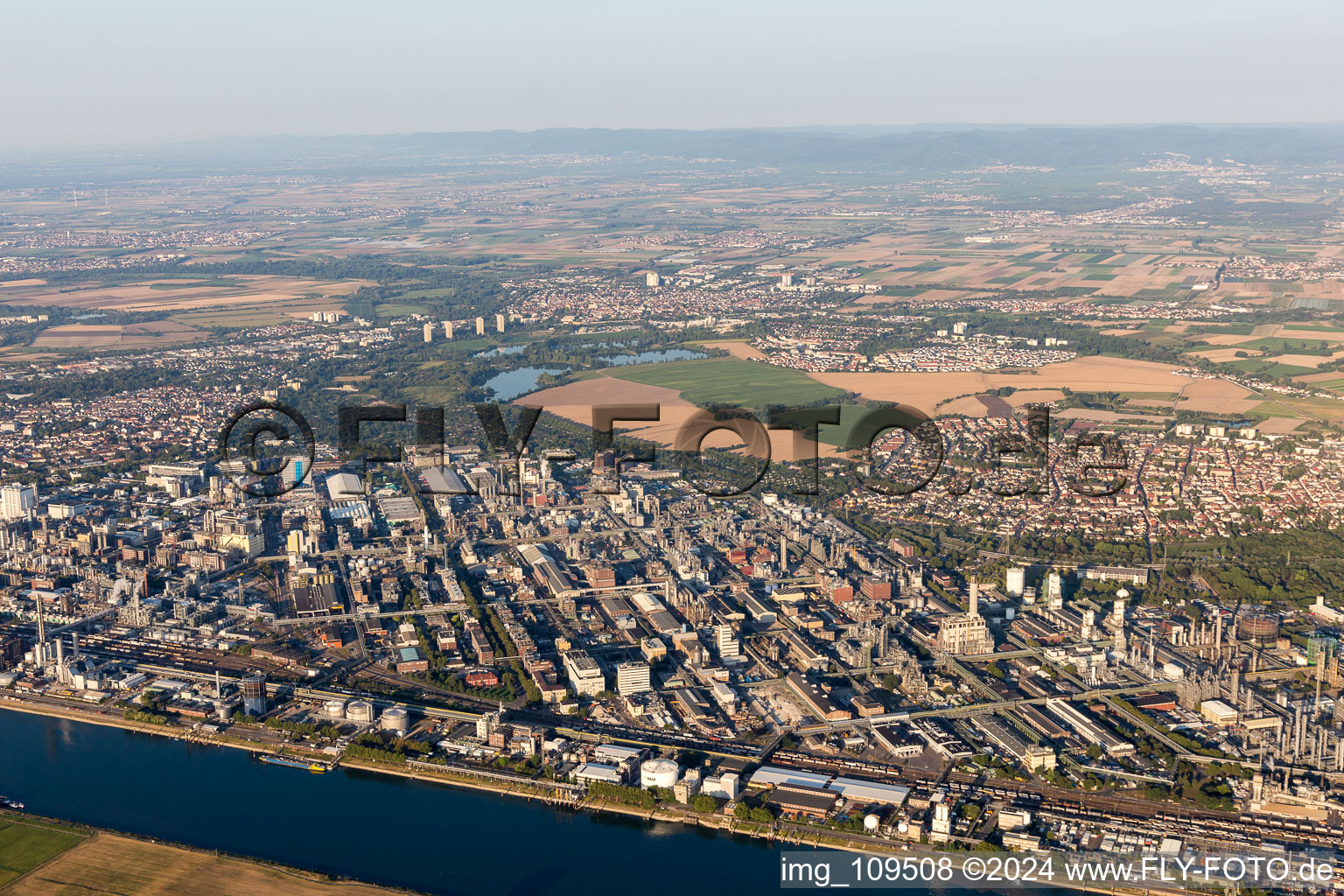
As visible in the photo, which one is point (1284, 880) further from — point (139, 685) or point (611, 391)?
point (611, 391)

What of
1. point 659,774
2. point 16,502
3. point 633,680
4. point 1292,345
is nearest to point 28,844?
point 659,774

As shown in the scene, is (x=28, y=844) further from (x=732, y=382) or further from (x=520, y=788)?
(x=732, y=382)

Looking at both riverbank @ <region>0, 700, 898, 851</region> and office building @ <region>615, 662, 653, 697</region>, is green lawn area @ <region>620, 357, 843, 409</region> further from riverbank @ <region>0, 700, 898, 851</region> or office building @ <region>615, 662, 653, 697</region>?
riverbank @ <region>0, 700, 898, 851</region>

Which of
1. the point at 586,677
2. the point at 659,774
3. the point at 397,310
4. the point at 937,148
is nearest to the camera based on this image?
the point at 659,774

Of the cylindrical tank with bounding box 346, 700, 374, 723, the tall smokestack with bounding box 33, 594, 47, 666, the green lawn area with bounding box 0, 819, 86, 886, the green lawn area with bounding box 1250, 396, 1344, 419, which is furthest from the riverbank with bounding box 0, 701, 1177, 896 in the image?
the green lawn area with bounding box 1250, 396, 1344, 419

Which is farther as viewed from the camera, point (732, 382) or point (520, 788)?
point (732, 382)
